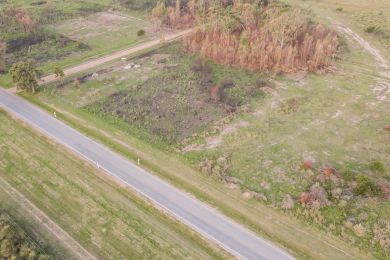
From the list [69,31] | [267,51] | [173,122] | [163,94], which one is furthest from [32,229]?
[69,31]

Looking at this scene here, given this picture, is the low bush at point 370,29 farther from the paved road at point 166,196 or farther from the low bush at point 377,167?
the paved road at point 166,196

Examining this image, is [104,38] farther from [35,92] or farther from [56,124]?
[56,124]

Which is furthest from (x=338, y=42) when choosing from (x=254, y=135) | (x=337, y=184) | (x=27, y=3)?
(x=27, y=3)

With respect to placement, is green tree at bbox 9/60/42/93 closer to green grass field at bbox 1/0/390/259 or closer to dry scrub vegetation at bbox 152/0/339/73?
green grass field at bbox 1/0/390/259

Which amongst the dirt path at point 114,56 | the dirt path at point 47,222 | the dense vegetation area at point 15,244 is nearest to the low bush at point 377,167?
the dirt path at point 47,222

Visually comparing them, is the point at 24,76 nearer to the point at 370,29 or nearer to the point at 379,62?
the point at 379,62

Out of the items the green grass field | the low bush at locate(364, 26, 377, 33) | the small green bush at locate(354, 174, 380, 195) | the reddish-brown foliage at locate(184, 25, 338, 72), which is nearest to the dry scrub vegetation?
the reddish-brown foliage at locate(184, 25, 338, 72)
